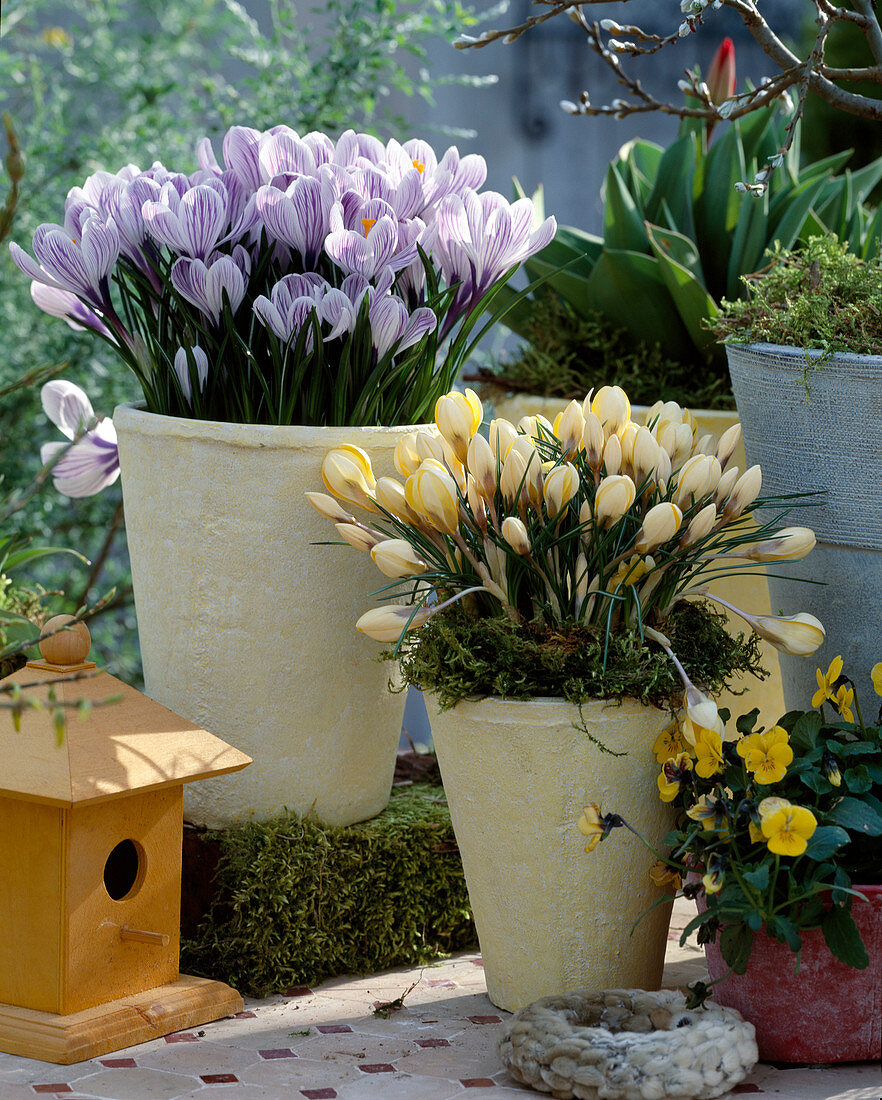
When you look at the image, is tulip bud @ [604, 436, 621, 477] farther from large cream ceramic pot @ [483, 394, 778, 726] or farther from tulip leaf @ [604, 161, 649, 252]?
tulip leaf @ [604, 161, 649, 252]

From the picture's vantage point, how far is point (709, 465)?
5.02ft

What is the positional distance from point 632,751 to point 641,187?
4.90 ft

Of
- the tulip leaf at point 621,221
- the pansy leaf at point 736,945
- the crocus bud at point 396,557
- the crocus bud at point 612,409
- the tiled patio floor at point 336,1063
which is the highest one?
the tulip leaf at point 621,221

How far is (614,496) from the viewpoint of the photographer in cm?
146

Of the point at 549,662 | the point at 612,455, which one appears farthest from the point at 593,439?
the point at 549,662

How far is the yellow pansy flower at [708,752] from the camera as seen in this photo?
1459mm

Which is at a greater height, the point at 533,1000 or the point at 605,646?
the point at 605,646

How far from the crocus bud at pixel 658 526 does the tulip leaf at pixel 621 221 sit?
104 centimetres

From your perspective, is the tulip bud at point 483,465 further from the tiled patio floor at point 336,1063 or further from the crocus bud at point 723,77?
the crocus bud at point 723,77

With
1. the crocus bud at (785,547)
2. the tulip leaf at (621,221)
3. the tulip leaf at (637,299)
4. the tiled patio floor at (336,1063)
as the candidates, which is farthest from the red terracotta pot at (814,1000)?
the tulip leaf at (621,221)

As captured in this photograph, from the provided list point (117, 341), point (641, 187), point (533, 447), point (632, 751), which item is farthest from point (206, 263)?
point (641, 187)

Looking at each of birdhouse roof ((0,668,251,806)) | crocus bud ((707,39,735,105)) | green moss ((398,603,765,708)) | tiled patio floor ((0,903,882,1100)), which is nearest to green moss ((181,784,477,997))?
tiled patio floor ((0,903,882,1100))

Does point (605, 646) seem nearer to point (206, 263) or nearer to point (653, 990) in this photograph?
point (653, 990)

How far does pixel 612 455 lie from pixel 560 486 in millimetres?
100
